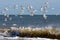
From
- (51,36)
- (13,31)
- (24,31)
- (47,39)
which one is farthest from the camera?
(13,31)

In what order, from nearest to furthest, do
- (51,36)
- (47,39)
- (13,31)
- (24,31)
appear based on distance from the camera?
1. (47,39)
2. (51,36)
3. (24,31)
4. (13,31)

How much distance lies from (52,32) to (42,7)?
2.13 meters

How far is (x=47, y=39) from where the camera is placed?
20.7m

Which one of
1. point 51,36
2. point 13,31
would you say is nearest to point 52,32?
point 51,36

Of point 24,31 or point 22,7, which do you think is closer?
point 22,7

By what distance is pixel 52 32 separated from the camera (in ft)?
74.2

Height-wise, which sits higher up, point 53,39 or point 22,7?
point 22,7

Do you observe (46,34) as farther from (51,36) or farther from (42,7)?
(42,7)

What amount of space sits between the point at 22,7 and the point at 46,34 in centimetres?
291

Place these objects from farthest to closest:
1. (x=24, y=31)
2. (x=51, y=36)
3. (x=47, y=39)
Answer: (x=24, y=31) → (x=51, y=36) → (x=47, y=39)

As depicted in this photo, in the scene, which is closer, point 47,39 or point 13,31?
point 47,39

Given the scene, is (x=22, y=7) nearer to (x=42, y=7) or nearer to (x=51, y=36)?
(x=42, y=7)

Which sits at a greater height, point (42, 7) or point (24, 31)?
point (42, 7)

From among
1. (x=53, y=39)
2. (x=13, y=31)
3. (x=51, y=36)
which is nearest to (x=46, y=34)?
(x=51, y=36)
